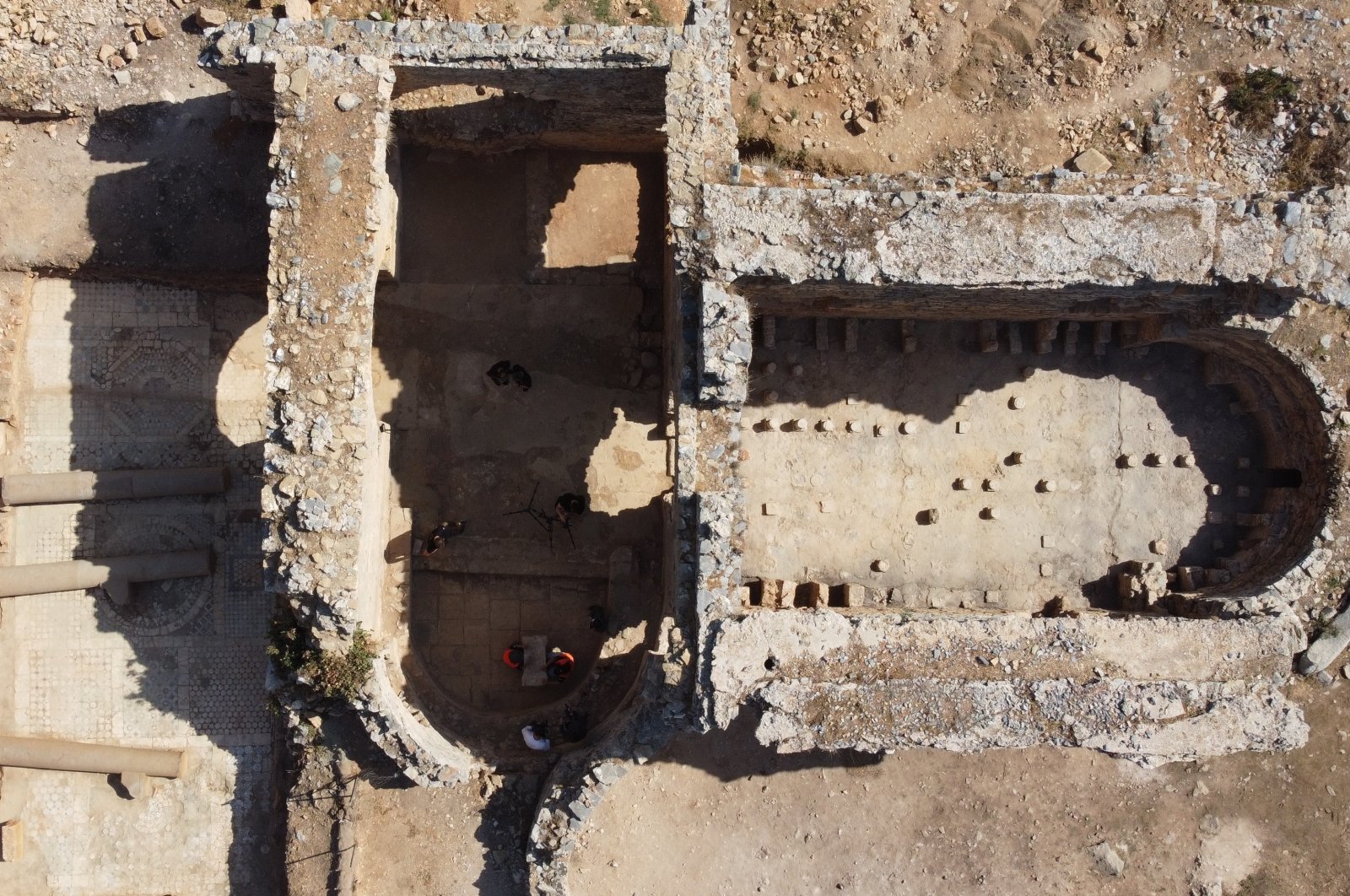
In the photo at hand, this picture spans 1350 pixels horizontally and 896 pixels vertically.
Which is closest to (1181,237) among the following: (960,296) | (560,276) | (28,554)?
(960,296)

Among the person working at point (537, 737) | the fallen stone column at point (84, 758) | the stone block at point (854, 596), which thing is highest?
the stone block at point (854, 596)

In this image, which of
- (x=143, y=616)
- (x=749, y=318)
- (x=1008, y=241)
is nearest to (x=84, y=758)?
(x=143, y=616)

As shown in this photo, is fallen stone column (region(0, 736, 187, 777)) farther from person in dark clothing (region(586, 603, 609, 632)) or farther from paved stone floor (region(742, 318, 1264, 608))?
paved stone floor (region(742, 318, 1264, 608))

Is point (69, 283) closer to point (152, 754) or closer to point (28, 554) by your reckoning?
point (28, 554)

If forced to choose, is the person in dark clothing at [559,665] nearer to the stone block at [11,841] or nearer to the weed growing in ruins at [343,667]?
the weed growing in ruins at [343,667]

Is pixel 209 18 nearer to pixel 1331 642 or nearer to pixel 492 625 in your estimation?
pixel 492 625

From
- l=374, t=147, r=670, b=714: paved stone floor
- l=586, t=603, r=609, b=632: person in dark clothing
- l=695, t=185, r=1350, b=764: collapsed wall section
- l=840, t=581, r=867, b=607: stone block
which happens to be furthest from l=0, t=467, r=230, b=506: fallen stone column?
l=840, t=581, r=867, b=607: stone block

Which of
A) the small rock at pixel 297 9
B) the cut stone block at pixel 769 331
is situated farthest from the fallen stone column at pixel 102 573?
the cut stone block at pixel 769 331
